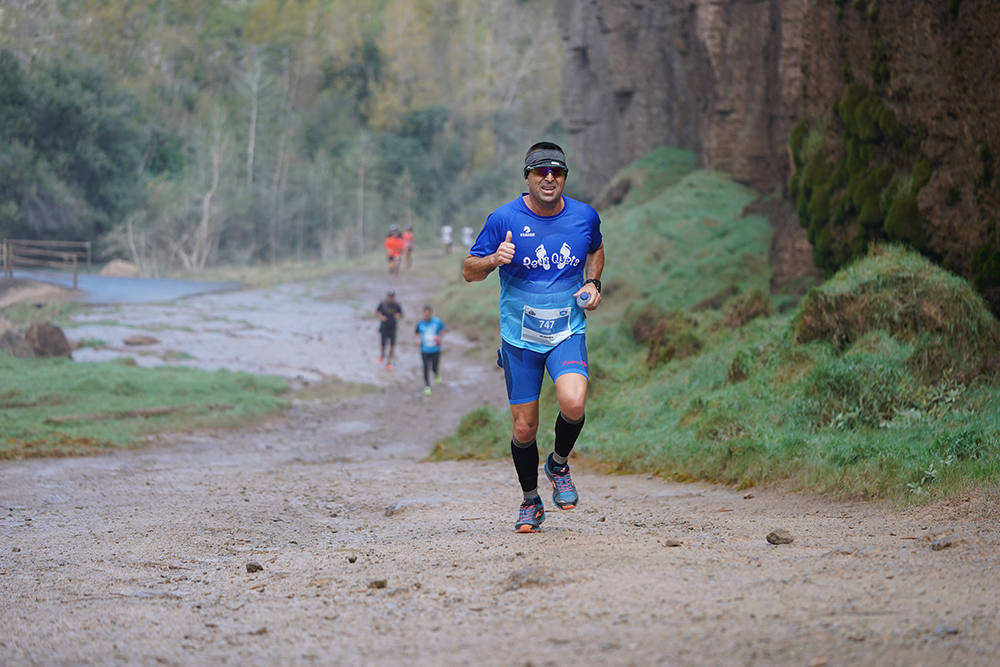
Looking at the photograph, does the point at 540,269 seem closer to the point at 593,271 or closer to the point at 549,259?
the point at 549,259

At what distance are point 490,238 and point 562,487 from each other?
1570 millimetres

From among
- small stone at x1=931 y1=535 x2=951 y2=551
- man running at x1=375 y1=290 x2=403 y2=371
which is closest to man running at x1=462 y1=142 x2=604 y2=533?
small stone at x1=931 y1=535 x2=951 y2=551

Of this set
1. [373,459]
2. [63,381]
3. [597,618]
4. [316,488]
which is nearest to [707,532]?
[597,618]

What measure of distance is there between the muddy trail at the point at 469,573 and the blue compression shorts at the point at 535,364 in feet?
2.76

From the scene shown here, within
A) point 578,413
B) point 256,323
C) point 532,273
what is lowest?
point 256,323

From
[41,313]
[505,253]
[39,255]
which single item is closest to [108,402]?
[41,313]

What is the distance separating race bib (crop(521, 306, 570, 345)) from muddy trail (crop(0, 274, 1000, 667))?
1.11 m

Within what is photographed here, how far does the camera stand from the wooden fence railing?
27.1m

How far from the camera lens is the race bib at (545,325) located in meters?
6.19

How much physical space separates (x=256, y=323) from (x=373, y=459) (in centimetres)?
1374

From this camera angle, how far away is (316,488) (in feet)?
32.1

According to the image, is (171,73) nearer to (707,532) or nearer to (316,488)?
(316,488)

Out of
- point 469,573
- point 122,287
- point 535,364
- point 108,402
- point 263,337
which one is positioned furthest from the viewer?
point 122,287

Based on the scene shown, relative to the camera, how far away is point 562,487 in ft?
21.6
